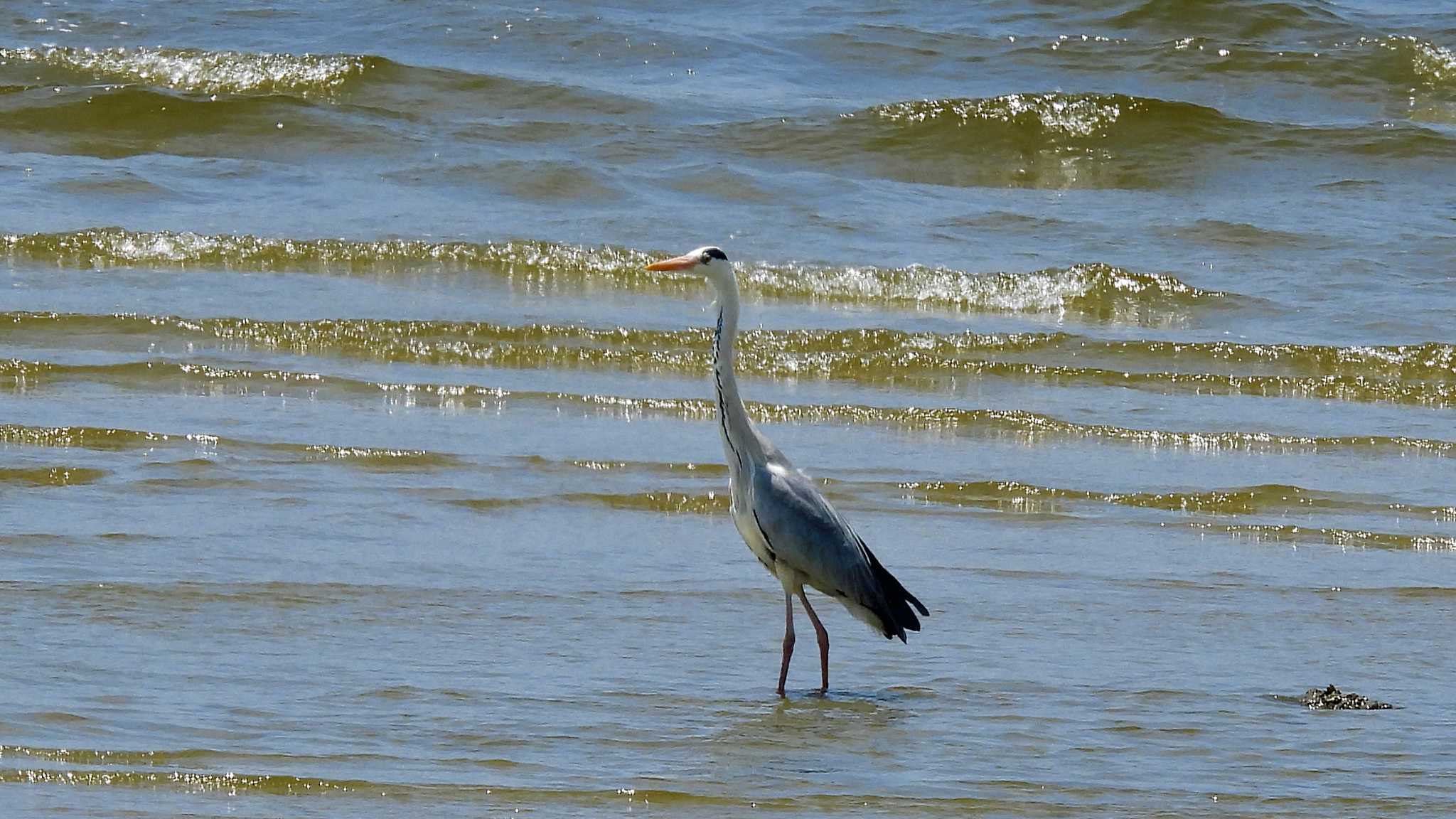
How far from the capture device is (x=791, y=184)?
45.0 feet

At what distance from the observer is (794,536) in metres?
6.06

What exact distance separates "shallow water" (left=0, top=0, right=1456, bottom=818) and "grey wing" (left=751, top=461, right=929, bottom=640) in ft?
0.67

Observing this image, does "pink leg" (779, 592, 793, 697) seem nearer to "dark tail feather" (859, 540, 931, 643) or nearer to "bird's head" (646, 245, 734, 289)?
"dark tail feather" (859, 540, 931, 643)

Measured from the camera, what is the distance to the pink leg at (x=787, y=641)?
225 inches

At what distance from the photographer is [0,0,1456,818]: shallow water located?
5.04m

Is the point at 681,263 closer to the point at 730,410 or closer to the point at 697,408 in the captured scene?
the point at 730,410

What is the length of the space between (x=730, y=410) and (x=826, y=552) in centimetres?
55

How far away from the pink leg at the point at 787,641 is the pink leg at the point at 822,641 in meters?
0.04

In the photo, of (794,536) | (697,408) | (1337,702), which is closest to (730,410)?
(794,536)

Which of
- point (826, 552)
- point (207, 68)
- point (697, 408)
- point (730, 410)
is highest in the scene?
point (207, 68)

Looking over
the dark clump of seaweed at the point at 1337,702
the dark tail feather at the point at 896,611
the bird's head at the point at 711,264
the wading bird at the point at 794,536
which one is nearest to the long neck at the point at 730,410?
the wading bird at the point at 794,536

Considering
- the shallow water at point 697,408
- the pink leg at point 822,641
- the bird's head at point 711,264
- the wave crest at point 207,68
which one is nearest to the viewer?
the shallow water at point 697,408

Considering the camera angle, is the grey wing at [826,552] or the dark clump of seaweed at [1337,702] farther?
the grey wing at [826,552]

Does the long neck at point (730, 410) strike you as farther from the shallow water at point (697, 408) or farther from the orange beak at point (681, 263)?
the shallow water at point (697, 408)
